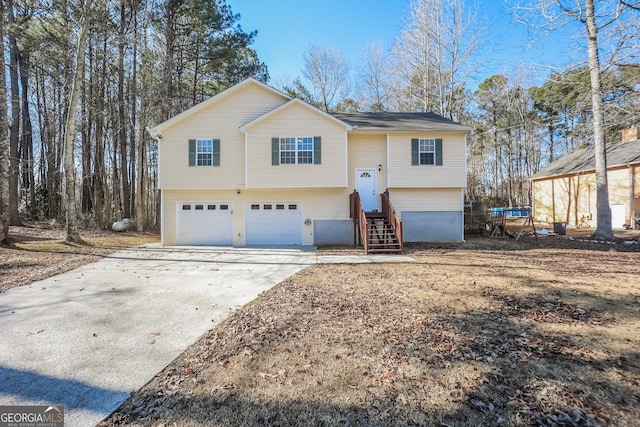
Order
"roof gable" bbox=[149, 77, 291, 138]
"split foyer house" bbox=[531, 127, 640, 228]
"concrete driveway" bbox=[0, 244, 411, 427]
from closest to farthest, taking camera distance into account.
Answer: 1. "concrete driveway" bbox=[0, 244, 411, 427]
2. "roof gable" bbox=[149, 77, 291, 138]
3. "split foyer house" bbox=[531, 127, 640, 228]

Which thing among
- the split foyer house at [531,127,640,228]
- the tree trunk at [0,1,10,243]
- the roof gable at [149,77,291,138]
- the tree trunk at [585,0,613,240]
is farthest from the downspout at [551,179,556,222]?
the tree trunk at [0,1,10,243]

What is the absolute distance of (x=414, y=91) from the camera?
22.3 meters

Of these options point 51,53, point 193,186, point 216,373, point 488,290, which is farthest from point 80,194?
point 488,290

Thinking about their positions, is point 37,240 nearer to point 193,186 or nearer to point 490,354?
point 193,186

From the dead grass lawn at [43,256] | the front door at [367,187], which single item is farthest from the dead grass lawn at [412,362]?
the front door at [367,187]

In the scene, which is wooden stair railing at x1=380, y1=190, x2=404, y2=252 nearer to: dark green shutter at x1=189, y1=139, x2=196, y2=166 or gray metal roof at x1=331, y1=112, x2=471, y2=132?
gray metal roof at x1=331, y1=112, x2=471, y2=132

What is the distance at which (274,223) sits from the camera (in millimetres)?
13672

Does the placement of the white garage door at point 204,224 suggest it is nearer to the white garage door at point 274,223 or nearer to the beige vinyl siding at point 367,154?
the white garage door at point 274,223

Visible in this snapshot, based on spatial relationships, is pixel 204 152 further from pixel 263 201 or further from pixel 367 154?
pixel 367 154

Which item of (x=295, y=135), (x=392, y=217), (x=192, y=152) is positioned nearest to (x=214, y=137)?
(x=192, y=152)

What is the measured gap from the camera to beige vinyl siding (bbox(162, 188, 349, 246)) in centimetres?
1350

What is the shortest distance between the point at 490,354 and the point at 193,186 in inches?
493

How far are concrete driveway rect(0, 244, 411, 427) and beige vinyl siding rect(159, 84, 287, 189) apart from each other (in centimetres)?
509

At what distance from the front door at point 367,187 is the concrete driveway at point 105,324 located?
5.86m
